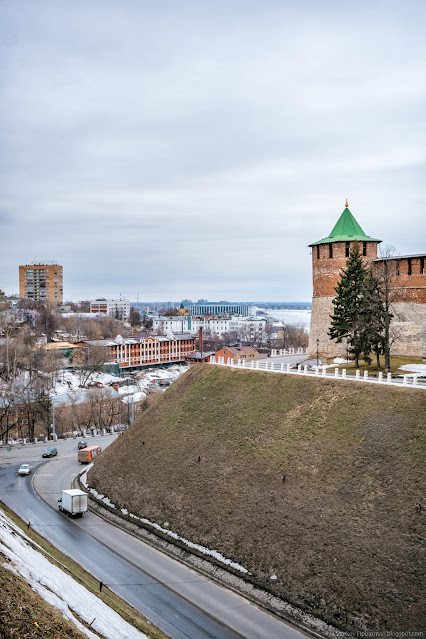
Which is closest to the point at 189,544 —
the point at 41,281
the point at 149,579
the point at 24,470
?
the point at 149,579

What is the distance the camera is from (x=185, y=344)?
11838 centimetres

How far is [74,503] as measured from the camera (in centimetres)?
2748

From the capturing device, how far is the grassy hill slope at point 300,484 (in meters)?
17.6

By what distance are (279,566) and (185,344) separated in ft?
326

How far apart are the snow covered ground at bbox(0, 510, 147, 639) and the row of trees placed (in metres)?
20.1

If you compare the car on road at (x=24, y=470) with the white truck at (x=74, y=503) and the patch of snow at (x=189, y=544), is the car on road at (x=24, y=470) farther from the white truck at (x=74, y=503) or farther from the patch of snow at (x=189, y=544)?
the white truck at (x=74, y=503)

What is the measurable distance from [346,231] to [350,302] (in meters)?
7.18

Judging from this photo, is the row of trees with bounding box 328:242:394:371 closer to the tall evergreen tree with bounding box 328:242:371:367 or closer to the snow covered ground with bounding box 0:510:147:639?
the tall evergreen tree with bounding box 328:242:371:367

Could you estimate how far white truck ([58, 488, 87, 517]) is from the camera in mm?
27484

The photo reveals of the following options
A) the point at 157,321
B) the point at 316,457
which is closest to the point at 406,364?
the point at 316,457

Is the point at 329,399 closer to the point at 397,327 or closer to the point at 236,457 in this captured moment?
the point at 236,457

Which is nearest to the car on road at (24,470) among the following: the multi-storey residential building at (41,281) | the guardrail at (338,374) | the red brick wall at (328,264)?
the guardrail at (338,374)

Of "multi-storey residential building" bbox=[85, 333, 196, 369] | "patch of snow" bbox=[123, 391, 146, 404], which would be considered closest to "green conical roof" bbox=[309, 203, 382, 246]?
"patch of snow" bbox=[123, 391, 146, 404]

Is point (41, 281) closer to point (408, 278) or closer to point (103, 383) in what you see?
point (103, 383)
